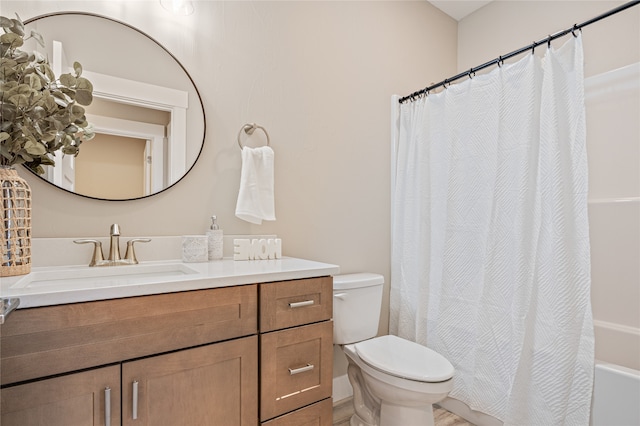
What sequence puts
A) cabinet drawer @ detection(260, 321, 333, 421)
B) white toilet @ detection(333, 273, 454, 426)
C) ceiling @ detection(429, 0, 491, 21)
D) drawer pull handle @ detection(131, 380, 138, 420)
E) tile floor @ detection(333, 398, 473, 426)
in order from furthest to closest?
1. ceiling @ detection(429, 0, 491, 21)
2. tile floor @ detection(333, 398, 473, 426)
3. white toilet @ detection(333, 273, 454, 426)
4. cabinet drawer @ detection(260, 321, 333, 421)
5. drawer pull handle @ detection(131, 380, 138, 420)

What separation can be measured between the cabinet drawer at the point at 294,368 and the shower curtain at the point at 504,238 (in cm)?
92

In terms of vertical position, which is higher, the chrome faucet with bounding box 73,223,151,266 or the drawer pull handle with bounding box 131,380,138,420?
the chrome faucet with bounding box 73,223,151,266

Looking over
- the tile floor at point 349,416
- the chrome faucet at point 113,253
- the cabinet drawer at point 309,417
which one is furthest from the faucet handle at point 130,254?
the tile floor at point 349,416

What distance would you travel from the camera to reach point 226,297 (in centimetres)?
111

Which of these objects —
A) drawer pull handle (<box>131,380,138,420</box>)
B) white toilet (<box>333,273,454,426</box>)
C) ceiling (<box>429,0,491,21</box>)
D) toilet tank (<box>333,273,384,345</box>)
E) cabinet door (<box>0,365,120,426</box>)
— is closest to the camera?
cabinet door (<box>0,365,120,426</box>)

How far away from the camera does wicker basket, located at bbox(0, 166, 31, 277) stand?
1.03 meters

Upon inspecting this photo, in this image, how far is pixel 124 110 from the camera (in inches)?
57.4

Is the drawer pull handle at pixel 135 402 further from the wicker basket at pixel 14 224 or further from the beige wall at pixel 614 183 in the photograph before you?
the beige wall at pixel 614 183

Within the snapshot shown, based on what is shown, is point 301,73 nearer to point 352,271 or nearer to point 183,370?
point 352,271

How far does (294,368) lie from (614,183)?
1.80 metres

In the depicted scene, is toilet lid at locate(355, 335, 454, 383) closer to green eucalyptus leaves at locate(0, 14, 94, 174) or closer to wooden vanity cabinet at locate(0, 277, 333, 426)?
wooden vanity cabinet at locate(0, 277, 333, 426)

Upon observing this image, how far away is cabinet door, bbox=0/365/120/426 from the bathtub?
5.77 ft

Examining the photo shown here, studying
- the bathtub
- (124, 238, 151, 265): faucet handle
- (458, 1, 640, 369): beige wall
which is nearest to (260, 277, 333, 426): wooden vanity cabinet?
(124, 238, 151, 265): faucet handle

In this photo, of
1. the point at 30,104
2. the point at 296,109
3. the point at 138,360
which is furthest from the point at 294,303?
the point at 296,109
